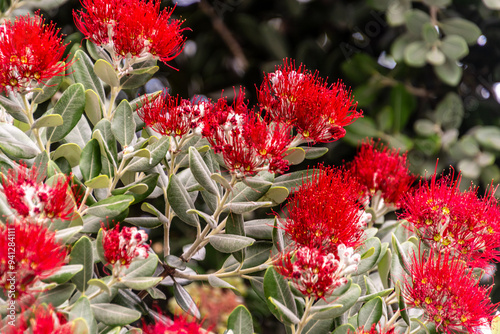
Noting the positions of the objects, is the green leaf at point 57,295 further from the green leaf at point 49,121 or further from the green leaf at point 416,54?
the green leaf at point 416,54

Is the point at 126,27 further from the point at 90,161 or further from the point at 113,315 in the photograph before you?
the point at 113,315

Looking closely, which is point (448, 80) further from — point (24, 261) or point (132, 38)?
point (24, 261)

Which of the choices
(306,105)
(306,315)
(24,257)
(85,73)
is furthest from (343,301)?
(85,73)

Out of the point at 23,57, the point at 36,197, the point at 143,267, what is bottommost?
the point at 143,267

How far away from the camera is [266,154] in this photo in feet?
1.91

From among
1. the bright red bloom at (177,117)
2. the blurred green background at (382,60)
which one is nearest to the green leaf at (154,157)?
the bright red bloom at (177,117)

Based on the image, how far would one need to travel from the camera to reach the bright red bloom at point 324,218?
0.60 meters

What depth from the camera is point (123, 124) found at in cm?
65

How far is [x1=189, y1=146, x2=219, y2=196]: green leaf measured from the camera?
1.98ft

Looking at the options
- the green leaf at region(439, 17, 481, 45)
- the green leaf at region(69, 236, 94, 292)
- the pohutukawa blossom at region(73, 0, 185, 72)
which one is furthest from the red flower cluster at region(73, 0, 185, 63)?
the green leaf at region(439, 17, 481, 45)

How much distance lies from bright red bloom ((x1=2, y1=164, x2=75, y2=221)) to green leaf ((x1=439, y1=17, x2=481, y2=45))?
135 centimetres

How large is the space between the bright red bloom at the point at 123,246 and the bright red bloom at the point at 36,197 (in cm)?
6

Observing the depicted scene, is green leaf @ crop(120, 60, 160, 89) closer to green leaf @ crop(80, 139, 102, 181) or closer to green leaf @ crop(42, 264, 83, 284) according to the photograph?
green leaf @ crop(80, 139, 102, 181)

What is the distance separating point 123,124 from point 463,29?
1247 millimetres
